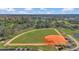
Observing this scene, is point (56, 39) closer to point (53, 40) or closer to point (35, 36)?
point (53, 40)

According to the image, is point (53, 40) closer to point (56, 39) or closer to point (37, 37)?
point (56, 39)

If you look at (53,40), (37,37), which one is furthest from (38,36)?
(53,40)

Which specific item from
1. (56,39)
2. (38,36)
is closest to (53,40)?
(56,39)

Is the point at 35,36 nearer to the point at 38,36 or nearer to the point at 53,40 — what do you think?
the point at 38,36
